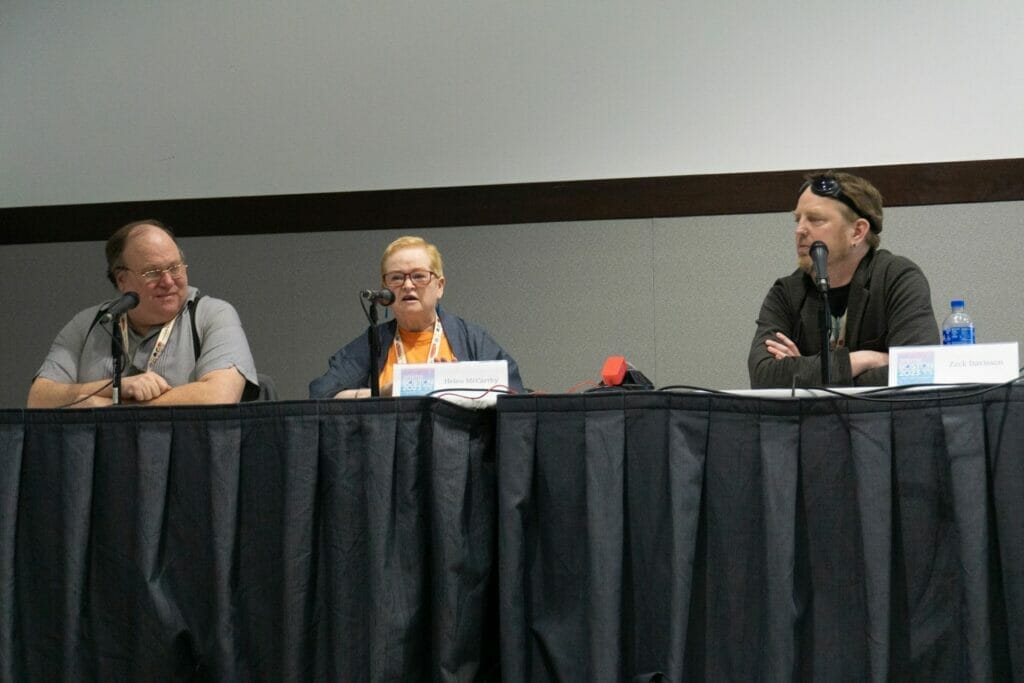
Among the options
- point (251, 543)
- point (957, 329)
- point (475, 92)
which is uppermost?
point (475, 92)

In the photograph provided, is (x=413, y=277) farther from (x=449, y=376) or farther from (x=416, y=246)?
(x=449, y=376)

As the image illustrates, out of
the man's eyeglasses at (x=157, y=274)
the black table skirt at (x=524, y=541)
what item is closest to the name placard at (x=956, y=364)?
the black table skirt at (x=524, y=541)

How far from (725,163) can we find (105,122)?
2.27 metres

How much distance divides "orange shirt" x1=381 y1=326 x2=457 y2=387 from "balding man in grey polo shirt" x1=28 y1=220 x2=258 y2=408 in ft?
1.24

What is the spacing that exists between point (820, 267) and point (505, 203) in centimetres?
170

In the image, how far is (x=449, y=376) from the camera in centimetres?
239

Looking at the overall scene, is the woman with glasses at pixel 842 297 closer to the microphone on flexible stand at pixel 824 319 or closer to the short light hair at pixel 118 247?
the microphone on flexible stand at pixel 824 319

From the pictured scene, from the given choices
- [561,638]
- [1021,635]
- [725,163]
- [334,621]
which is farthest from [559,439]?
[725,163]

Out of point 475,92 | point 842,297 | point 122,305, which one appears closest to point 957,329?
point 842,297

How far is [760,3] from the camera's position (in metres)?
3.74

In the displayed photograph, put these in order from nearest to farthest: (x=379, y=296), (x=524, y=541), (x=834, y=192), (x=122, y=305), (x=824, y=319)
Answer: (x=524, y=541) → (x=824, y=319) → (x=122, y=305) → (x=379, y=296) → (x=834, y=192)

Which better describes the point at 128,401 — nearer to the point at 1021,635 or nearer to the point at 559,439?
the point at 559,439

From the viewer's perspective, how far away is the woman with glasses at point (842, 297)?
2.69m

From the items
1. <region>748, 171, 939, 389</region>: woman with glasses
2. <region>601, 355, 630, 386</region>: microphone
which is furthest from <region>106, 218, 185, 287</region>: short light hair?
<region>748, 171, 939, 389</region>: woman with glasses
